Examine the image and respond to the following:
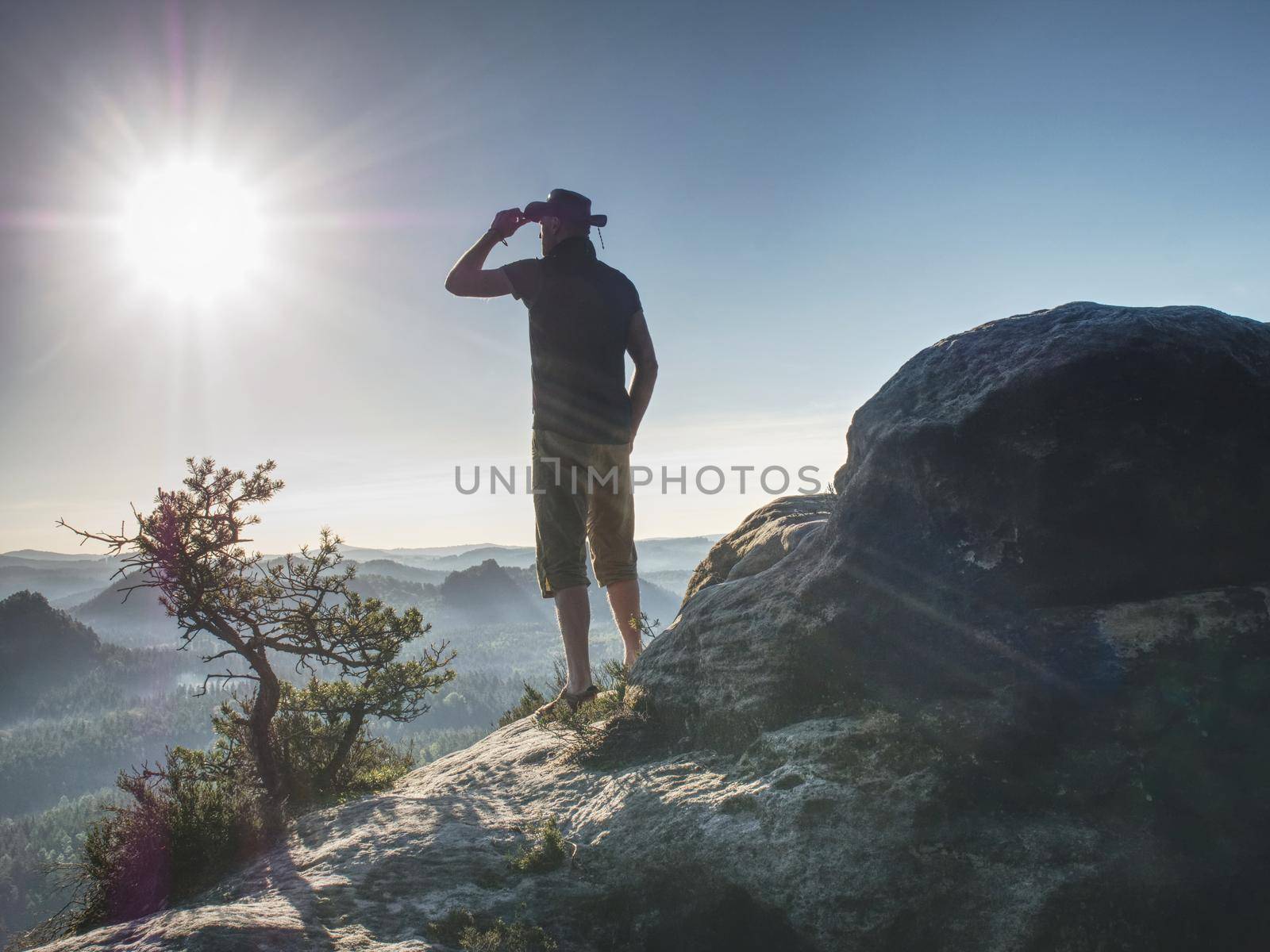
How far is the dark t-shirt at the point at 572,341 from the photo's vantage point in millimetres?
6133

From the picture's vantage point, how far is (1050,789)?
354 cm

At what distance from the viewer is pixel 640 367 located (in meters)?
6.79

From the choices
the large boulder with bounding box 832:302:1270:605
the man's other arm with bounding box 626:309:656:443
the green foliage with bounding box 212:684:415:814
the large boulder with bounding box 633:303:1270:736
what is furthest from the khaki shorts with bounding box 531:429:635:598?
the large boulder with bounding box 832:302:1270:605

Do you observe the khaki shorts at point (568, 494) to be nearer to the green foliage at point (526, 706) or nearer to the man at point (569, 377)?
the man at point (569, 377)

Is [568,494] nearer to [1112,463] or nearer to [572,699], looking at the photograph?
[572,699]

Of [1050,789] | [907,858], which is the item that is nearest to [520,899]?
[907,858]

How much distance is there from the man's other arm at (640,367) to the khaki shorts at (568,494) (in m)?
0.42

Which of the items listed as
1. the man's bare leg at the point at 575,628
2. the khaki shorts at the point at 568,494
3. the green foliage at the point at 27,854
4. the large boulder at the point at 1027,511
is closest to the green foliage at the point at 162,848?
the man's bare leg at the point at 575,628

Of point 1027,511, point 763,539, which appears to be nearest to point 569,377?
point 763,539

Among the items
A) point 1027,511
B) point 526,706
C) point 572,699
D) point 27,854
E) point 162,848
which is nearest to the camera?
point 1027,511

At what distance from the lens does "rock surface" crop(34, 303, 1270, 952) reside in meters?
3.20

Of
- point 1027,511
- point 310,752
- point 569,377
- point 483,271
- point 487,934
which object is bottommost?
point 310,752

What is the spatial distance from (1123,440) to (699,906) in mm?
3589

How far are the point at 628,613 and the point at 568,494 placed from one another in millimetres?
1654
